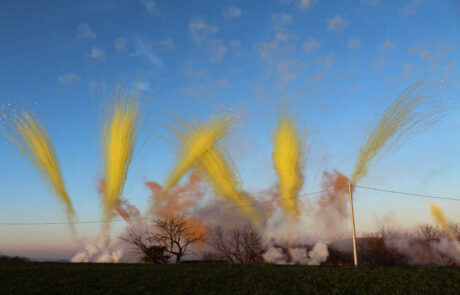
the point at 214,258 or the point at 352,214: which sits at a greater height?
the point at 352,214

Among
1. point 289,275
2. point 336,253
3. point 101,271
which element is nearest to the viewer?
point 289,275

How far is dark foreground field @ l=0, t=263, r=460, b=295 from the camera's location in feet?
69.6

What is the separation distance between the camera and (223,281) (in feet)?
80.7

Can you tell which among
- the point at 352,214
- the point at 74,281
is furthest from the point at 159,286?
the point at 352,214

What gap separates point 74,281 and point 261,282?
13.5 metres

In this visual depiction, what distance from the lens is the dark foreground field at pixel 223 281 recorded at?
69.6ft

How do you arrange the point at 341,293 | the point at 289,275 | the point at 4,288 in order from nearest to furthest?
the point at 341,293 < the point at 4,288 < the point at 289,275

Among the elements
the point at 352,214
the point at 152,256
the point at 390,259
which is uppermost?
the point at 352,214

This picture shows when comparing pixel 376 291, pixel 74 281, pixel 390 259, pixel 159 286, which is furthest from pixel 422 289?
pixel 390 259

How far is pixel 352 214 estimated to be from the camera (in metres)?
38.3

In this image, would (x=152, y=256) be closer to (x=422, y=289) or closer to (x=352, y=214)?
(x=352, y=214)

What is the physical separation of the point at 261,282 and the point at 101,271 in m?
14.2

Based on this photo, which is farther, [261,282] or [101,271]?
[101,271]

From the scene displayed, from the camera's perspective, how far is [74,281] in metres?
24.3
